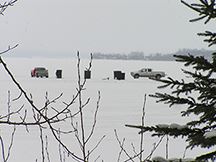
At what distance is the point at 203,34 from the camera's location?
5.05 feet

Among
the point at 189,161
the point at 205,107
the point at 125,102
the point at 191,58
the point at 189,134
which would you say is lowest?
the point at 125,102

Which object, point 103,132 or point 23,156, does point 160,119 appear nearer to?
point 103,132

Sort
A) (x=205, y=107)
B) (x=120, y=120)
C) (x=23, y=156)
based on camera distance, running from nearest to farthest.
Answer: (x=205, y=107) < (x=23, y=156) < (x=120, y=120)

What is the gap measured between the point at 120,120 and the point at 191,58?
14.2 m

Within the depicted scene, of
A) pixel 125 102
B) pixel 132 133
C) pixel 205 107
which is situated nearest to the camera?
pixel 205 107

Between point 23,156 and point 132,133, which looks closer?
point 23,156

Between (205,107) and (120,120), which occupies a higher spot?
(205,107)

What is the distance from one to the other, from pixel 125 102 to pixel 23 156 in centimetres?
1300

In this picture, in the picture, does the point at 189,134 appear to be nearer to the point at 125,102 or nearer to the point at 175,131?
the point at 175,131

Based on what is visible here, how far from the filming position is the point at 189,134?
148cm

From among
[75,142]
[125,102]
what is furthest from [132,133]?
[125,102]

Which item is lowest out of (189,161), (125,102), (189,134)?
(125,102)

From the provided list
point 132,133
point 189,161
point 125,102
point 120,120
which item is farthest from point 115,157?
point 125,102

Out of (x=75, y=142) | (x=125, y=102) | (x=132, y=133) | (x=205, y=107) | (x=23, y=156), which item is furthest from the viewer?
(x=125, y=102)
